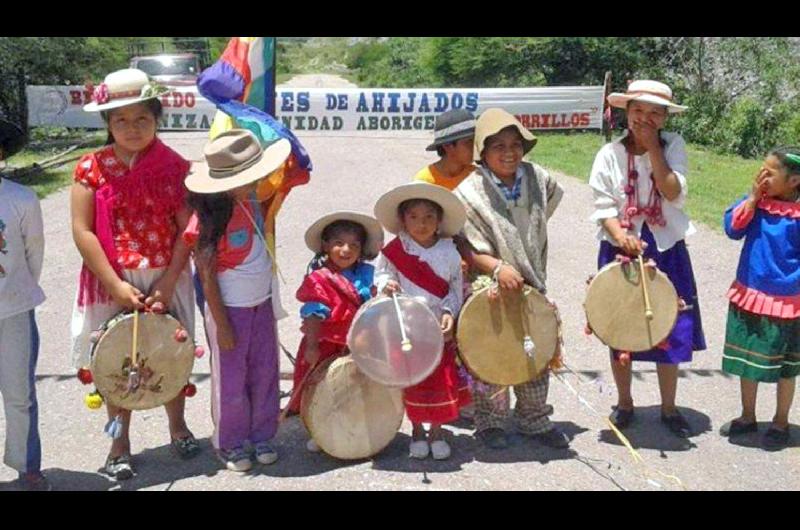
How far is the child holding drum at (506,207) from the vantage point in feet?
13.4

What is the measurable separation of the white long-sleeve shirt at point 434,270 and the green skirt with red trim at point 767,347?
1.54 meters

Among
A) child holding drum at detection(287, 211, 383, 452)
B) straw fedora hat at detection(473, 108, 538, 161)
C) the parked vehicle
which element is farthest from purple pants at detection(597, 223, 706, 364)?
the parked vehicle

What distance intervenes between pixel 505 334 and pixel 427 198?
76 centimetres

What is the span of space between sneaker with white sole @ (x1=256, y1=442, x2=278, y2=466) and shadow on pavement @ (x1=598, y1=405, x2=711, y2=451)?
1744mm

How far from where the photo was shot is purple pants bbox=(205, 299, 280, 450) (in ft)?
13.1

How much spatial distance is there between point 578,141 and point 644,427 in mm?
13744

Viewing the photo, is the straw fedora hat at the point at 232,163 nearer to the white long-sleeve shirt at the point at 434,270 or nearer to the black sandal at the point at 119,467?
the white long-sleeve shirt at the point at 434,270

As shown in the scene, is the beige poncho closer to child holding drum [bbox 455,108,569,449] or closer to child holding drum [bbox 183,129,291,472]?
child holding drum [bbox 455,108,569,449]

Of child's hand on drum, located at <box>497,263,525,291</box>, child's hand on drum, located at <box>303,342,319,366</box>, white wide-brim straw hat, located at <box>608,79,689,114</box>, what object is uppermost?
white wide-brim straw hat, located at <box>608,79,689,114</box>

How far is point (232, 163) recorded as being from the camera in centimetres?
376

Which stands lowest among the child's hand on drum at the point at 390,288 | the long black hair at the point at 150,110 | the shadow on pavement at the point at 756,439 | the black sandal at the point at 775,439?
the shadow on pavement at the point at 756,439

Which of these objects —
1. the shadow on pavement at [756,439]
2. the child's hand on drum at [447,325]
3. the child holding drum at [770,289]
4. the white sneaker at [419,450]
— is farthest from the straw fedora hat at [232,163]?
the shadow on pavement at [756,439]

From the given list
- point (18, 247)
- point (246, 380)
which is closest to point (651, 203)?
point (246, 380)

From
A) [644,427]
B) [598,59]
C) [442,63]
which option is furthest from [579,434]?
[442,63]
